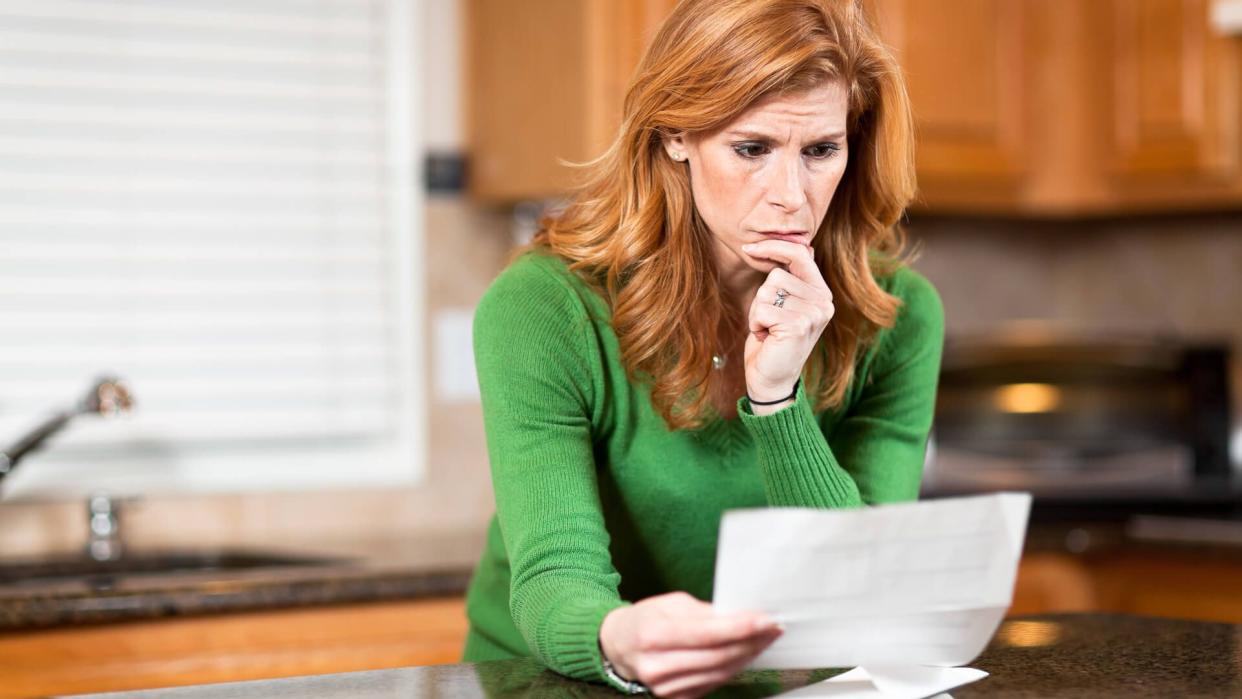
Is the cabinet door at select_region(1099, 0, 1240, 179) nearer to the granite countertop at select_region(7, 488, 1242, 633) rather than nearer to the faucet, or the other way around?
the granite countertop at select_region(7, 488, 1242, 633)

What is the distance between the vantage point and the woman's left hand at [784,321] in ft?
3.92

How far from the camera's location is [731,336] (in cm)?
141

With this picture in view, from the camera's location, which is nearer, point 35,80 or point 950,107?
point 35,80

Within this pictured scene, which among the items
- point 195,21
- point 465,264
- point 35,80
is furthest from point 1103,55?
point 35,80

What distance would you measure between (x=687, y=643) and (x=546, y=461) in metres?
0.32

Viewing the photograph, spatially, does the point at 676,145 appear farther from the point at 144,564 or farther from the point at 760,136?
the point at 144,564

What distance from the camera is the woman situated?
120 cm

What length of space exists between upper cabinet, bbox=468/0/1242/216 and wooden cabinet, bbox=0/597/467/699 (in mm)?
837

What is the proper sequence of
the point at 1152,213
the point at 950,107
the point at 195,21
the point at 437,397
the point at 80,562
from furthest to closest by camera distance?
the point at 1152,213
the point at 950,107
the point at 437,397
the point at 195,21
the point at 80,562

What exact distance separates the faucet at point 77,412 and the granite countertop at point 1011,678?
1.29m

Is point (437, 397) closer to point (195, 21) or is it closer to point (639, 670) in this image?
point (195, 21)

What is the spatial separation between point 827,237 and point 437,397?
145cm

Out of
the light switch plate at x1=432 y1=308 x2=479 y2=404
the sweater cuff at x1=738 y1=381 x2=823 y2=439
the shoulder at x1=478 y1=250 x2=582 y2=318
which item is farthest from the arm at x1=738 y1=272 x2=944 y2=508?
the light switch plate at x1=432 y1=308 x2=479 y2=404

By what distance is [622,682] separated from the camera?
1.02 m
